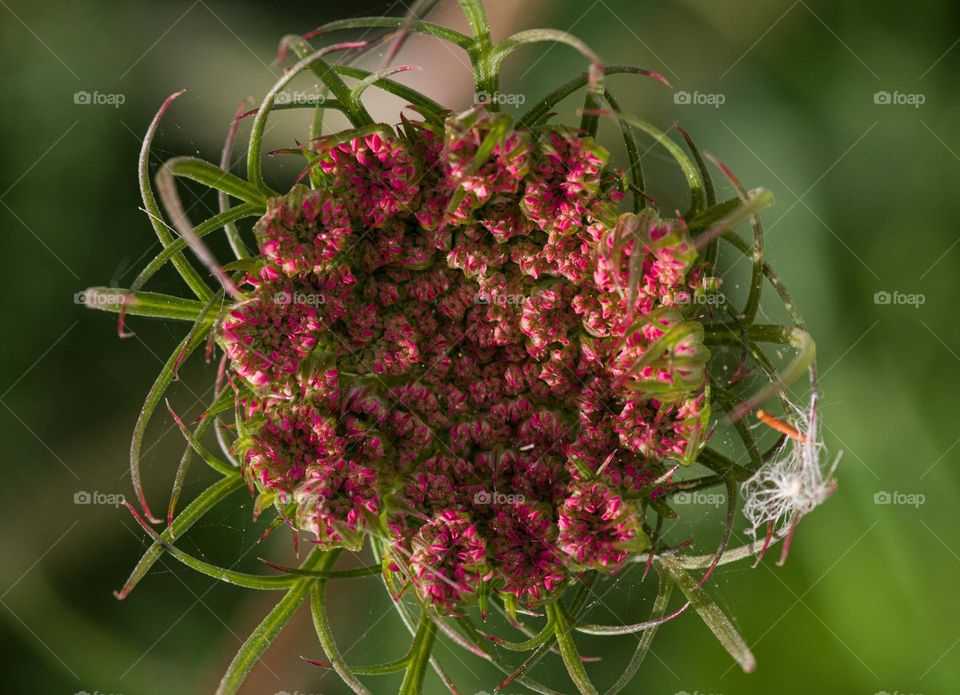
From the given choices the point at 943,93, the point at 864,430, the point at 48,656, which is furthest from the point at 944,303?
the point at 48,656

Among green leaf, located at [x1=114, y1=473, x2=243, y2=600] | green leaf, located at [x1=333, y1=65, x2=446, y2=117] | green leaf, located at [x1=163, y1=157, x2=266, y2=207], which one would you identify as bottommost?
green leaf, located at [x1=114, y1=473, x2=243, y2=600]

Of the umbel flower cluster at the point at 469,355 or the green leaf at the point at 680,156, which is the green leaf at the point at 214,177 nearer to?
the umbel flower cluster at the point at 469,355

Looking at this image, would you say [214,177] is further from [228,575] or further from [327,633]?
[327,633]

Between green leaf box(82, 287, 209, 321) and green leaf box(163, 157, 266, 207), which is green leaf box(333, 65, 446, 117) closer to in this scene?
green leaf box(163, 157, 266, 207)

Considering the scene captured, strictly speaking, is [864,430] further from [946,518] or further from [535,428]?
[535,428]

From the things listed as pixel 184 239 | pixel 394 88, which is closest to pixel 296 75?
pixel 394 88

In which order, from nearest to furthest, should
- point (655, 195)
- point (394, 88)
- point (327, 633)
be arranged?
point (394, 88) → point (327, 633) → point (655, 195)

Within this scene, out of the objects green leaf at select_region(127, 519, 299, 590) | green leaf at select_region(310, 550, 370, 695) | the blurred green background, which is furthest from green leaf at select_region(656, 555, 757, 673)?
green leaf at select_region(127, 519, 299, 590)

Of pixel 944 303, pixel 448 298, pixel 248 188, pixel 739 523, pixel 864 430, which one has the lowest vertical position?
pixel 739 523
